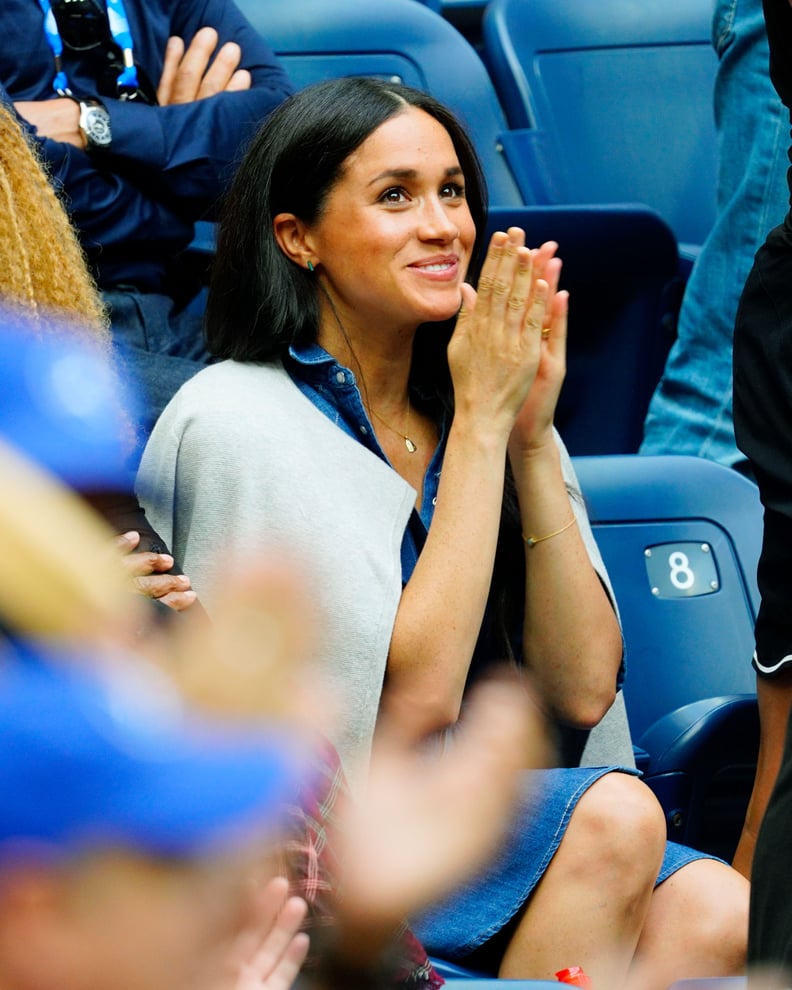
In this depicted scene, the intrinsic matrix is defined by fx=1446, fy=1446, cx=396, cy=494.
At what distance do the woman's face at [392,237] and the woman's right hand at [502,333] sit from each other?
0.28 feet

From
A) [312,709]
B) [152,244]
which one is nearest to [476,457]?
[152,244]

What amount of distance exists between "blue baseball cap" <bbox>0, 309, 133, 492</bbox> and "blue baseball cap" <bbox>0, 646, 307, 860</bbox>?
0.25 feet

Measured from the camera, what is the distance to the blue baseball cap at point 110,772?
436 mm

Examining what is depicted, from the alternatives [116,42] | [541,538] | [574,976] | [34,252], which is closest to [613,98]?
[116,42]

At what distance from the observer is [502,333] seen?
1619mm

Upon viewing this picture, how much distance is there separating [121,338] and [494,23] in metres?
1.63

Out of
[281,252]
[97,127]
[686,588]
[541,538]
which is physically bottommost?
[686,588]

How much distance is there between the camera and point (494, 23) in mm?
3152

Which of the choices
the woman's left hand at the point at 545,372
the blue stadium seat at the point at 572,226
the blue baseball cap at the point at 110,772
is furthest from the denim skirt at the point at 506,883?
the blue stadium seat at the point at 572,226

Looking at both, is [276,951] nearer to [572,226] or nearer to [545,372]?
[545,372]

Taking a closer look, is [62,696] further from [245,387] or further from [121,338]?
[121,338]

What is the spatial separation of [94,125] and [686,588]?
1024 mm

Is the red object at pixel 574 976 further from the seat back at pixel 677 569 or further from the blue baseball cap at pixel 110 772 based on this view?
the blue baseball cap at pixel 110 772

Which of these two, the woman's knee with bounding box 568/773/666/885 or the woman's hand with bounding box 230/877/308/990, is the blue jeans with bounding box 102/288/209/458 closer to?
the woman's knee with bounding box 568/773/666/885
